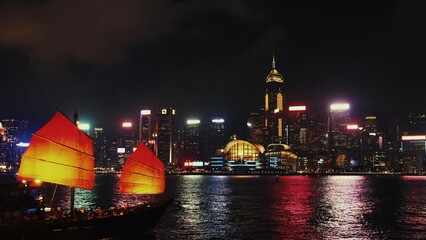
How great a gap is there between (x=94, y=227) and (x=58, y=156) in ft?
26.5

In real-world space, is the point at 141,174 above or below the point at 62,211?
above

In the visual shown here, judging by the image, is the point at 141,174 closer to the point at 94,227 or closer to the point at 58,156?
the point at 58,156

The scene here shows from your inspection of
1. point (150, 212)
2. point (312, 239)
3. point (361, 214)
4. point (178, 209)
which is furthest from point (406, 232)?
point (178, 209)

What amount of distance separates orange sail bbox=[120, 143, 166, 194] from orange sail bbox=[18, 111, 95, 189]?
639 cm

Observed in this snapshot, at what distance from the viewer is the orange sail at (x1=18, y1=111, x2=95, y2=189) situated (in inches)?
1923

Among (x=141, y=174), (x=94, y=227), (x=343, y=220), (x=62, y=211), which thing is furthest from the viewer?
(x=343, y=220)

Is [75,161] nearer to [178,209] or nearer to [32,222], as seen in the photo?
[32,222]

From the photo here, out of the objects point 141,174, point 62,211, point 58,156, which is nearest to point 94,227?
point 62,211

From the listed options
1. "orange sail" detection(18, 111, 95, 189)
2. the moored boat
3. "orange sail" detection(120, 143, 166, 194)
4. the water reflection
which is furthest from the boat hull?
the water reflection

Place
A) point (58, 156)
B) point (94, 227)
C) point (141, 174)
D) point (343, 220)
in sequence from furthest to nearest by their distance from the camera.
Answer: point (343, 220) < point (141, 174) < point (58, 156) < point (94, 227)

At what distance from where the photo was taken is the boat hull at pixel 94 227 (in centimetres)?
4328

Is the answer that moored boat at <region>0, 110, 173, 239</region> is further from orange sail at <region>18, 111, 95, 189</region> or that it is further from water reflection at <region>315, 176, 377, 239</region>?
water reflection at <region>315, 176, 377, 239</region>

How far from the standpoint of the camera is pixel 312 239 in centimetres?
5366

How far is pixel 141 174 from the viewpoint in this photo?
5800cm
